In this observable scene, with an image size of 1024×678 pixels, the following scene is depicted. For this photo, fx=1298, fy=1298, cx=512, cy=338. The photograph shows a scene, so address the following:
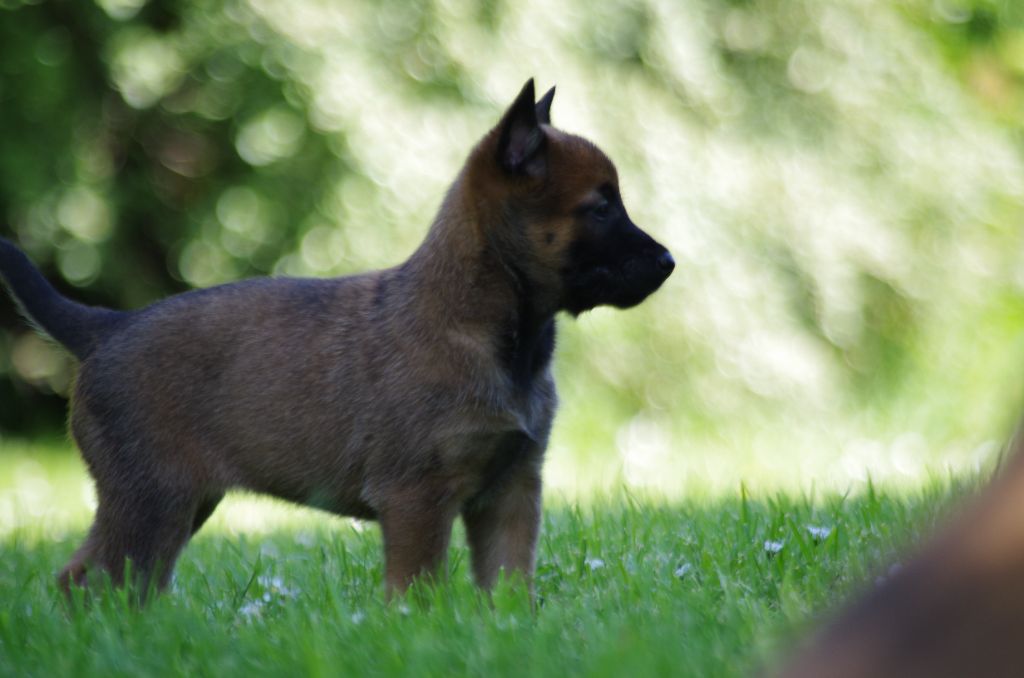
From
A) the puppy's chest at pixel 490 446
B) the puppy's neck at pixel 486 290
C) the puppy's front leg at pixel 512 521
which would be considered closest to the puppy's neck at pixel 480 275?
the puppy's neck at pixel 486 290

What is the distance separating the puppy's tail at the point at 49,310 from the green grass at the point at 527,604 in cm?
75

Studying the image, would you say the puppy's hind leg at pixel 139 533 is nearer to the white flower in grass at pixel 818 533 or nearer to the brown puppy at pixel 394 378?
the brown puppy at pixel 394 378

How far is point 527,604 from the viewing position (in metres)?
3.24

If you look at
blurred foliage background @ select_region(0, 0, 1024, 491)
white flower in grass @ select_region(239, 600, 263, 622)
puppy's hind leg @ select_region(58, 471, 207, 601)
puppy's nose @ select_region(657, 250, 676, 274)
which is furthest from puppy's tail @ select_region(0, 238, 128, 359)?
blurred foliage background @ select_region(0, 0, 1024, 491)

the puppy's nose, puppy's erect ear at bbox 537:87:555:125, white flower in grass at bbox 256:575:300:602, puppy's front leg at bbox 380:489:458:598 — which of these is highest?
puppy's erect ear at bbox 537:87:555:125

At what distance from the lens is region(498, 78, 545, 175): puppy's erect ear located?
148 inches

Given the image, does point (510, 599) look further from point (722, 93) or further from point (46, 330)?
point (722, 93)

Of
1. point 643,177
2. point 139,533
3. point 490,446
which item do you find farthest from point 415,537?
point 643,177

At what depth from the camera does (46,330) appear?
13.7 feet

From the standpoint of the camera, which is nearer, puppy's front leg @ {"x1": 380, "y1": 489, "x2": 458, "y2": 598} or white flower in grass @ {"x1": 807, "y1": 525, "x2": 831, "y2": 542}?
puppy's front leg @ {"x1": 380, "y1": 489, "x2": 458, "y2": 598}

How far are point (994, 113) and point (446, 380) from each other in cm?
687

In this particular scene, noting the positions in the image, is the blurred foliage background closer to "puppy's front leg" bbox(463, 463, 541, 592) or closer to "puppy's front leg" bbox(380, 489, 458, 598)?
"puppy's front leg" bbox(463, 463, 541, 592)

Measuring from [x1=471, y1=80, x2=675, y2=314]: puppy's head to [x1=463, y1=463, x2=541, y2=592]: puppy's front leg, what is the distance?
54 centimetres

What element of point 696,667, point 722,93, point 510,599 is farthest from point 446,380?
point 722,93
